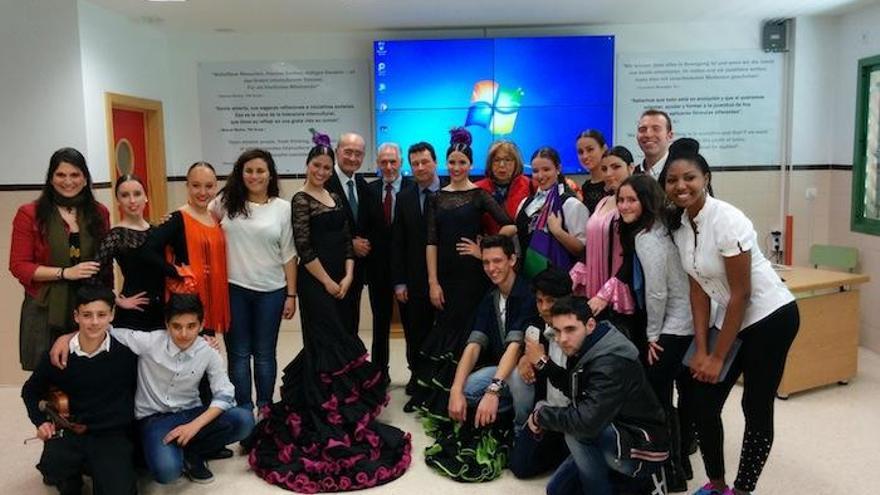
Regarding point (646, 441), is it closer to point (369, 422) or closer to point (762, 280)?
point (762, 280)

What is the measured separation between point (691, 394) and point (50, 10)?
13.3ft

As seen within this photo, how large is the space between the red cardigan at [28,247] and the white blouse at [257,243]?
70 cm

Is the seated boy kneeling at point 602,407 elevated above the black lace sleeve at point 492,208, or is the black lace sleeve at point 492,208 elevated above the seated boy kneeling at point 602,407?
the black lace sleeve at point 492,208

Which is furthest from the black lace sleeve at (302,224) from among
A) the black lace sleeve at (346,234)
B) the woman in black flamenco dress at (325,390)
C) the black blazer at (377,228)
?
the black blazer at (377,228)

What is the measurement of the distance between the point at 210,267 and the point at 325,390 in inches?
30.1

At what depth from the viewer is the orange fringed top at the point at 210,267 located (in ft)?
9.64

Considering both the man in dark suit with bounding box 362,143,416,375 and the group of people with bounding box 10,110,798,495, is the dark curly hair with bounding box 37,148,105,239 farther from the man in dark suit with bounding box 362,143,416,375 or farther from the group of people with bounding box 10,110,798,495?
the man in dark suit with bounding box 362,143,416,375

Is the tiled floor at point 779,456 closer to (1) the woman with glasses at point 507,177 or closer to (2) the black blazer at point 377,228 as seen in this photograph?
(2) the black blazer at point 377,228

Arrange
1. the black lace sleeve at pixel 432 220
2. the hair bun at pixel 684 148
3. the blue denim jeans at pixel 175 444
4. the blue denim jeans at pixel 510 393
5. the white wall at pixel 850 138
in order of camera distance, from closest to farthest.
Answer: the hair bun at pixel 684 148, the blue denim jeans at pixel 175 444, the blue denim jeans at pixel 510 393, the black lace sleeve at pixel 432 220, the white wall at pixel 850 138

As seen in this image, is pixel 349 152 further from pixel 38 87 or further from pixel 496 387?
pixel 38 87

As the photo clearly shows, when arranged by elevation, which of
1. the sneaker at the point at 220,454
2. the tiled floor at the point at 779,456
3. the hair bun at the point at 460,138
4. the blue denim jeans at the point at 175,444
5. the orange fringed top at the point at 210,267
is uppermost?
the hair bun at the point at 460,138

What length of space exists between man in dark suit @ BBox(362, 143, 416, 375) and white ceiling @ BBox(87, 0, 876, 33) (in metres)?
1.29

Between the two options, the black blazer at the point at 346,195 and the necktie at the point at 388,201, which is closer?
the black blazer at the point at 346,195

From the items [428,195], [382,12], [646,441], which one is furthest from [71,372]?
[382,12]
